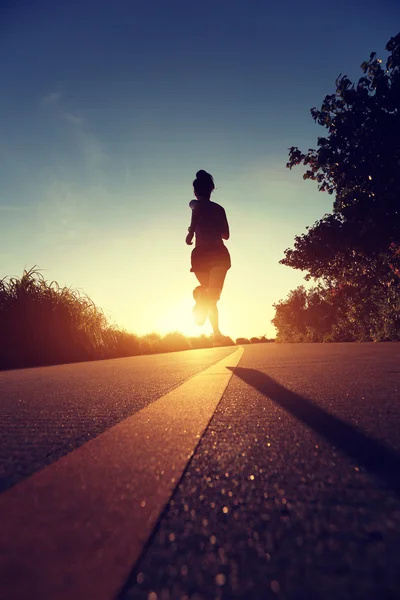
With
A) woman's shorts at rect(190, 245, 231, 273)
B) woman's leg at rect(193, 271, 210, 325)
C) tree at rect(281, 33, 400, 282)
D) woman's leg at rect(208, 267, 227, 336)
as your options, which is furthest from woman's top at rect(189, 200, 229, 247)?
tree at rect(281, 33, 400, 282)

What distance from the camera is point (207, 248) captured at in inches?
334

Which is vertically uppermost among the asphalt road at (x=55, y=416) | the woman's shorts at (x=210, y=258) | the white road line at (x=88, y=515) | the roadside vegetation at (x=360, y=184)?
the roadside vegetation at (x=360, y=184)

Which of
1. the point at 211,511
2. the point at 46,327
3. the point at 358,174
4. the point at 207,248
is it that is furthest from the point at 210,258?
the point at 358,174

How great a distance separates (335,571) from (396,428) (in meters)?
1.32

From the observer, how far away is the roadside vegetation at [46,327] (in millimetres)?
11445

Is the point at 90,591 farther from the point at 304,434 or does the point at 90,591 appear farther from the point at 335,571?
the point at 304,434

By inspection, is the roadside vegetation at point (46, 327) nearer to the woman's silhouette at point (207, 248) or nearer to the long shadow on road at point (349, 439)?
the woman's silhouette at point (207, 248)

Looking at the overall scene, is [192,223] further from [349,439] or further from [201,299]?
[349,439]

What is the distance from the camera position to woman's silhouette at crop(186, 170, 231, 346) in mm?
8320

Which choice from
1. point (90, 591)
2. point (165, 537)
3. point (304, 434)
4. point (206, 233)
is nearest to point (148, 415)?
point (304, 434)

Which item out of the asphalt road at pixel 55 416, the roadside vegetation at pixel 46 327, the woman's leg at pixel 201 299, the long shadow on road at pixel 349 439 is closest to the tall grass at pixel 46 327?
the roadside vegetation at pixel 46 327

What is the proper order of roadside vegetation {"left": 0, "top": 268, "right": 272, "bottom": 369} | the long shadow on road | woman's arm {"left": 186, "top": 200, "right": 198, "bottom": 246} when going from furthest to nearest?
1. roadside vegetation {"left": 0, "top": 268, "right": 272, "bottom": 369}
2. woman's arm {"left": 186, "top": 200, "right": 198, "bottom": 246}
3. the long shadow on road

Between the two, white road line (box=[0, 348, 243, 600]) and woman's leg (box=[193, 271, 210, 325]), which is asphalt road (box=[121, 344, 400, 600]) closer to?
white road line (box=[0, 348, 243, 600])

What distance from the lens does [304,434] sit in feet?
5.85
